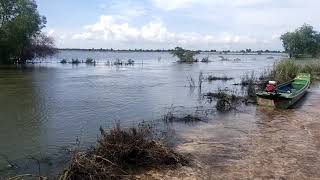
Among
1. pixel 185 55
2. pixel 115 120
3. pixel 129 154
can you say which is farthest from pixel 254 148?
pixel 185 55

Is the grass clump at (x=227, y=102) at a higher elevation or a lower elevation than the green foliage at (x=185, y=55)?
lower

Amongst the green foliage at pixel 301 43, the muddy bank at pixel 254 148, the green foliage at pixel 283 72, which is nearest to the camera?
the muddy bank at pixel 254 148

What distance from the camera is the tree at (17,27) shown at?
1748 inches

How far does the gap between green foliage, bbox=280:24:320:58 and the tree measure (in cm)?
5854

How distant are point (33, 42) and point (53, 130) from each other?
138 ft

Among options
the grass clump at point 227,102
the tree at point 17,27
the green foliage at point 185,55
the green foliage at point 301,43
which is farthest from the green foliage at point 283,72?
the green foliage at point 301,43

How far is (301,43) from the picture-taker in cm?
9006

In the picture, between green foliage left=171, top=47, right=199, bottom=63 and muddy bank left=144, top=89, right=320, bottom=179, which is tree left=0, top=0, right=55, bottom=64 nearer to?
green foliage left=171, top=47, right=199, bottom=63

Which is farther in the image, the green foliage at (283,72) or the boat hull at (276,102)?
the green foliage at (283,72)

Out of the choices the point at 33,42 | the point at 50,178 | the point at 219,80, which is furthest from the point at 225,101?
the point at 33,42

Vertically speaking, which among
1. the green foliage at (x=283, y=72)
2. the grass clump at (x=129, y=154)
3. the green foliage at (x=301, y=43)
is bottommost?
the grass clump at (x=129, y=154)

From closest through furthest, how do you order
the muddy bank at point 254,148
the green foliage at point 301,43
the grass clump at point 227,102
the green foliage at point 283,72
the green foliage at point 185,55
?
the muddy bank at point 254,148, the grass clump at point 227,102, the green foliage at point 283,72, the green foliage at point 185,55, the green foliage at point 301,43

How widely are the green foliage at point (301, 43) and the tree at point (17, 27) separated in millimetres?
58544

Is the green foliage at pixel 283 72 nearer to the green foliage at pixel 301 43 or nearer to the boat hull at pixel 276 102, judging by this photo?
the boat hull at pixel 276 102
